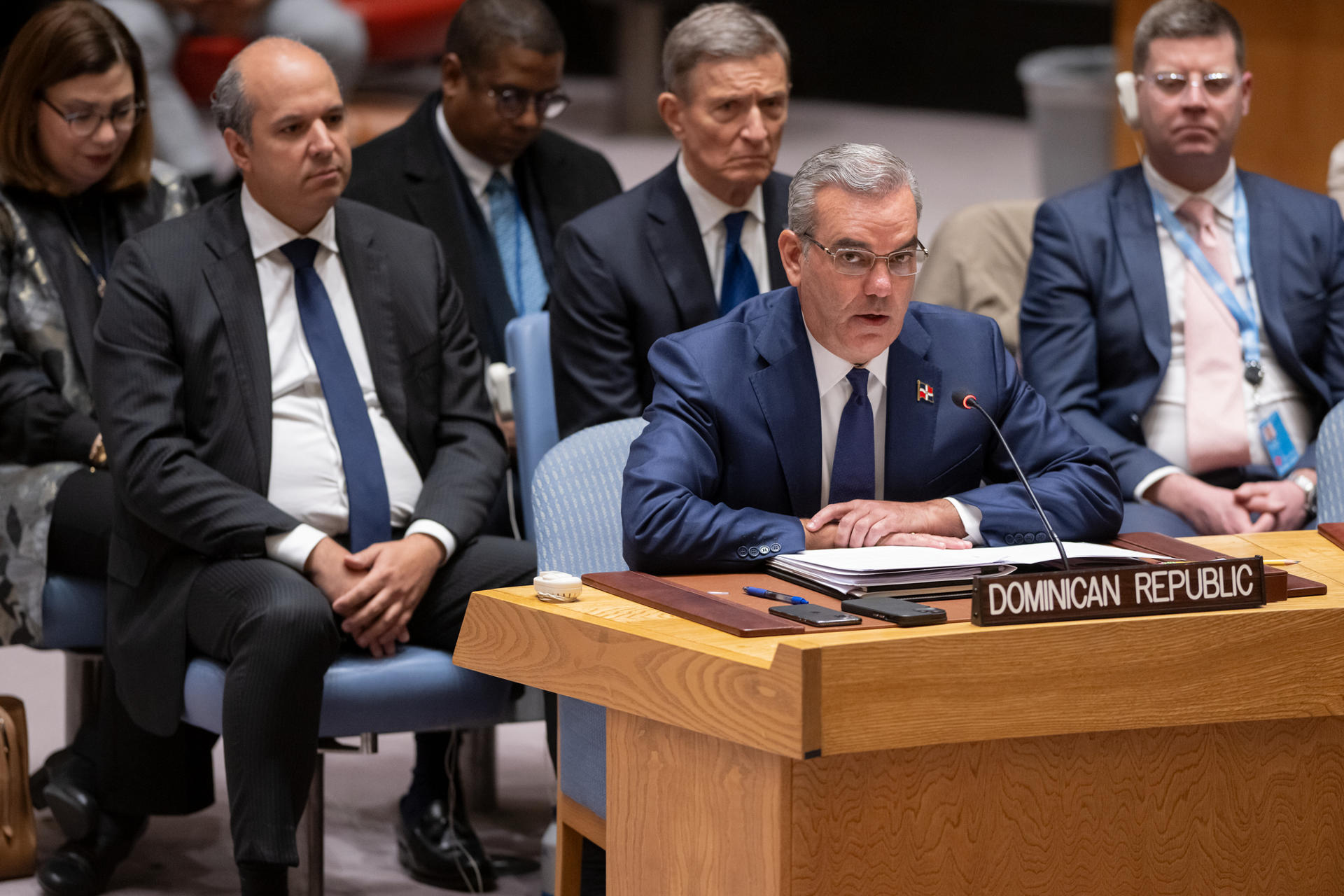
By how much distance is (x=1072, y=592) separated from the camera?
6.15 ft

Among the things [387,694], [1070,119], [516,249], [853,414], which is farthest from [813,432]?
[1070,119]

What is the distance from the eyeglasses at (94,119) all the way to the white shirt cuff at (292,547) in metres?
0.96

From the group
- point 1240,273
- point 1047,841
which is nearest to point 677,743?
point 1047,841

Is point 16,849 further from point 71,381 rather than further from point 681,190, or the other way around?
point 681,190

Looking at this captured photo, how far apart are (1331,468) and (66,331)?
7.46 feet

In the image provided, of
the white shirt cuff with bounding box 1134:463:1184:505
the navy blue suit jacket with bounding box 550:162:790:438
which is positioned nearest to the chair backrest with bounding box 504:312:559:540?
the navy blue suit jacket with bounding box 550:162:790:438

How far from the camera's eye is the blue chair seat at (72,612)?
3043mm

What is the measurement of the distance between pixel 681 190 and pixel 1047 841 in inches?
67.2

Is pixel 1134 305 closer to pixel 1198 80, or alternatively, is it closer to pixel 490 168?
pixel 1198 80

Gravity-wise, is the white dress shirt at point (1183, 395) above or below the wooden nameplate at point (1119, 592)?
above

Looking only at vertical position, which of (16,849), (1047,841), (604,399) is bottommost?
(16,849)

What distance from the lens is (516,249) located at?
12.2ft

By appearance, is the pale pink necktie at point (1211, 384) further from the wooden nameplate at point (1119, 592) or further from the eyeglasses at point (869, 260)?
the wooden nameplate at point (1119, 592)

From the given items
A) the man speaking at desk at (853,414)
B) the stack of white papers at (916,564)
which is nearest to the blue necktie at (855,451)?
the man speaking at desk at (853,414)
